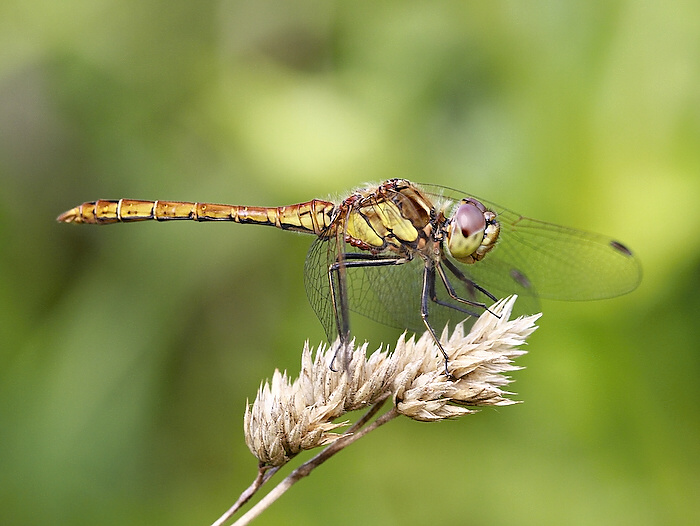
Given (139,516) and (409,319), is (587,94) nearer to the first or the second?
(409,319)

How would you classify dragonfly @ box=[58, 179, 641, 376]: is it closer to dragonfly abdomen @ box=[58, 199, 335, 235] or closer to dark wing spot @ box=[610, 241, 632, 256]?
dark wing spot @ box=[610, 241, 632, 256]

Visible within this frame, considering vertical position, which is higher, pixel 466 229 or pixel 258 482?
pixel 466 229

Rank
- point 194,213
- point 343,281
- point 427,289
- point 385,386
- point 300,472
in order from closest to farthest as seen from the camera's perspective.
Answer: point 300,472 < point 385,386 < point 343,281 < point 427,289 < point 194,213

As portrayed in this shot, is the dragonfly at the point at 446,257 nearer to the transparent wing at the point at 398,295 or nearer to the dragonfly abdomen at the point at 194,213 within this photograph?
the transparent wing at the point at 398,295

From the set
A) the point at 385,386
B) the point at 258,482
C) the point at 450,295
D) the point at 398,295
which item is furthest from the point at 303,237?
the point at 258,482

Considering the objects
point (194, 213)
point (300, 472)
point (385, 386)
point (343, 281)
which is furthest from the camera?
point (194, 213)

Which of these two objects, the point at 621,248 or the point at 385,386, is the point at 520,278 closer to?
the point at 621,248

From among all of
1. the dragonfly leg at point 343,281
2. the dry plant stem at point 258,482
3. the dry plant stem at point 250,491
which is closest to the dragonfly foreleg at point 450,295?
the dragonfly leg at point 343,281
